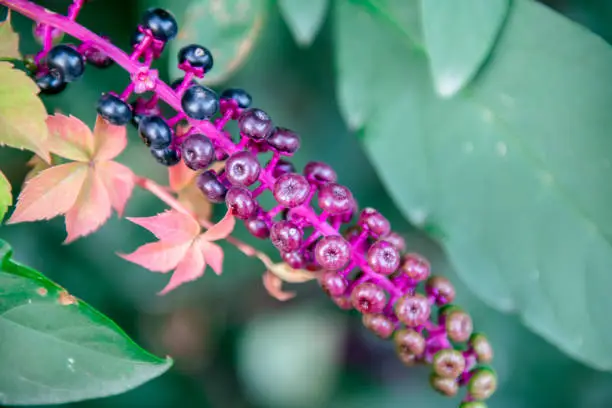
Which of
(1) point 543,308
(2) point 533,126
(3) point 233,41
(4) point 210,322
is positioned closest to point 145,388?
(4) point 210,322

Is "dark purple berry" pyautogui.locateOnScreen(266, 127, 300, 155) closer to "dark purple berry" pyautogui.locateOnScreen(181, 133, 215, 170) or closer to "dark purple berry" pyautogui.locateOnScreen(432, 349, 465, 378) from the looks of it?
"dark purple berry" pyautogui.locateOnScreen(181, 133, 215, 170)

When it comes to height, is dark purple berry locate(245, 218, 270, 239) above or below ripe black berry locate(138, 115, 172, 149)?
below

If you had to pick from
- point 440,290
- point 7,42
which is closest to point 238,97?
point 7,42

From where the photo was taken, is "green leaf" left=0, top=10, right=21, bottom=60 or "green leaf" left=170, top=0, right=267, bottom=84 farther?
"green leaf" left=170, top=0, right=267, bottom=84

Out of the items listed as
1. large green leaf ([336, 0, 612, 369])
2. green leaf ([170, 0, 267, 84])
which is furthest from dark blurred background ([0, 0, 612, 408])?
large green leaf ([336, 0, 612, 369])

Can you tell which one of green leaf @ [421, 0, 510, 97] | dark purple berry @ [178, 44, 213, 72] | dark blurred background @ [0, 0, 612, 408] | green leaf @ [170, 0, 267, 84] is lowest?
dark blurred background @ [0, 0, 612, 408]

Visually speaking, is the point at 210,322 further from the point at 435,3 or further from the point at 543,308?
the point at 435,3

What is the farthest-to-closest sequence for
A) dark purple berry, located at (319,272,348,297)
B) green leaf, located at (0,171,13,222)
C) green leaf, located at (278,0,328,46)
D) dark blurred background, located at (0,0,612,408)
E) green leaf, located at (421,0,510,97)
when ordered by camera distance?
1. dark blurred background, located at (0,0,612,408)
2. green leaf, located at (278,0,328,46)
3. green leaf, located at (421,0,510,97)
4. dark purple berry, located at (319,272,348,297)
5. green leaf, located at (0,171,13,222)

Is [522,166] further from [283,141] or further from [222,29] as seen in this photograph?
[222,29]
